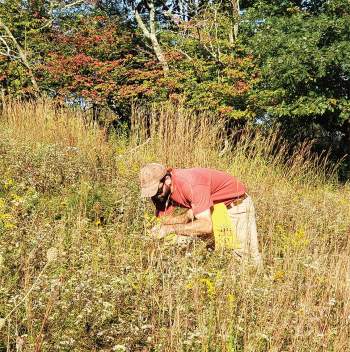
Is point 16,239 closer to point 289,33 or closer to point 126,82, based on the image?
point 289,33

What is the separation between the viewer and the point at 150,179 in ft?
12.0

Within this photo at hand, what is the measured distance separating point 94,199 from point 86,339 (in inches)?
99.3

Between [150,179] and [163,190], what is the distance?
0.60 feet

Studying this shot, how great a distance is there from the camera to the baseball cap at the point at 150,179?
3.66 meters

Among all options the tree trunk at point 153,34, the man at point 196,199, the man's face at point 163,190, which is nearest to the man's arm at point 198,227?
the man at point 196,199

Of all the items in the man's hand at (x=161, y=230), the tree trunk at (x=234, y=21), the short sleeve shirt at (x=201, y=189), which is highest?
the tree trunk at (x=234, y=21)

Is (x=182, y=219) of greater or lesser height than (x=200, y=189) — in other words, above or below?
below

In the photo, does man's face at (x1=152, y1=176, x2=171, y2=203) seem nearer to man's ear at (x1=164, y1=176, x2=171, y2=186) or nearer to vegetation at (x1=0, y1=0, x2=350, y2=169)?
man's ear at (x1=164, y1=176, x2=171, y2=186)

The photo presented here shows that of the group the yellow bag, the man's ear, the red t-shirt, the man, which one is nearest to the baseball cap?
the man

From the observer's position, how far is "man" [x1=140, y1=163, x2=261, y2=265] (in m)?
3.59

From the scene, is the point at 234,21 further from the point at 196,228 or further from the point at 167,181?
the point at 196,228

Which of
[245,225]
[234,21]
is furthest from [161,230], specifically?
[234,21]

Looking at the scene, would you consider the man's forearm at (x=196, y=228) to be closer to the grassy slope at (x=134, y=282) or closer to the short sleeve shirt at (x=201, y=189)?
the short sleeve shirt at (x=201, y=189)

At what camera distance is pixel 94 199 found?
15.1ft
